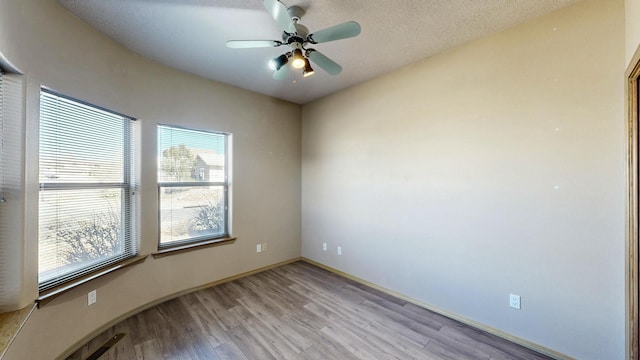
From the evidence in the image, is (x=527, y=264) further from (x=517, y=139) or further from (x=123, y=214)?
(x=123, y=214)

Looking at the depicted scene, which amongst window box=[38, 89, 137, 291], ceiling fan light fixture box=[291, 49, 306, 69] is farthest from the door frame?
window box=[38, 89, 137, 291]

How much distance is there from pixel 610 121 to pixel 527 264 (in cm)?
122

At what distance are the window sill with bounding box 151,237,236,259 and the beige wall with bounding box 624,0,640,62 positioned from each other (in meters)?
4.03

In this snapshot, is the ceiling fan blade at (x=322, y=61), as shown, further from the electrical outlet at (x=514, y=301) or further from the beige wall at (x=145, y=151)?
the electrical outlet at (x=514, y=301)

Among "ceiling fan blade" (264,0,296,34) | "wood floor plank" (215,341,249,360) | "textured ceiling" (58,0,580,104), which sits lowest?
"wood floor plank" (215,341,249,360)

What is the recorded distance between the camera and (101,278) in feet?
7.20

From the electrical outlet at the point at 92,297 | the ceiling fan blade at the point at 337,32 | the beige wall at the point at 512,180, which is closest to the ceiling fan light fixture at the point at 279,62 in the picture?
the ceiling fan blade at the point at 337,32

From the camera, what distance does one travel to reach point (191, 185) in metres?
3.12

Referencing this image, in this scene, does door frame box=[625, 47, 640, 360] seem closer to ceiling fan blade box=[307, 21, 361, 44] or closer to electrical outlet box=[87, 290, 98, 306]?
ceiling fan blade box=[307, 21, 361, 44]

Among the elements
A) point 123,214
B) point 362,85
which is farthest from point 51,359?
point 362,85

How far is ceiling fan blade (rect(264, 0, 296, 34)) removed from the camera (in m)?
1.47

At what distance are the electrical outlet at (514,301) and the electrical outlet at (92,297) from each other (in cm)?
367

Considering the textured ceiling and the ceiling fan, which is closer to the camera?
the ceiling fan

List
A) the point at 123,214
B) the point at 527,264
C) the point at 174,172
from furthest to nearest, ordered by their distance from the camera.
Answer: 1. the point at 174,172
2. the point at 123,214
3. the point at 527,264
